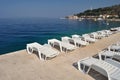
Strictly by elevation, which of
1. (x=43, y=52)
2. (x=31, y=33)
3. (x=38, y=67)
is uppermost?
(x=43, y=52)

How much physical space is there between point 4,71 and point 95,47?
5.55m

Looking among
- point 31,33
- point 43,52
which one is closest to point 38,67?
point 43,52

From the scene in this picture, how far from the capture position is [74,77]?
5410mm

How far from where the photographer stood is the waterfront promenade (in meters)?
5.43

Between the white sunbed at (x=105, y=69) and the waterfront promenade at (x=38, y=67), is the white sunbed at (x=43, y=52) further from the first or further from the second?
the white sunbed at (x=105, y=69)

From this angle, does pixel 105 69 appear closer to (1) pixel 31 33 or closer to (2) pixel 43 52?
(2) pixel 43 52

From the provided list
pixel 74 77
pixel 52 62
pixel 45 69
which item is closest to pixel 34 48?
pixel 52 62

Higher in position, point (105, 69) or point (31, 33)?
point (105, 69)

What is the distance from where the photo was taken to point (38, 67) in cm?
622

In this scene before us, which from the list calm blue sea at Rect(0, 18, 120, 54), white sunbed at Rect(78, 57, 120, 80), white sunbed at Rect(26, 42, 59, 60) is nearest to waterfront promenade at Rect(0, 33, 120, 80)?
white sunbed at Rect(26, 42, 59, 60)

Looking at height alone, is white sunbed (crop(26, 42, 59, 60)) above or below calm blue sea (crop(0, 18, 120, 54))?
above

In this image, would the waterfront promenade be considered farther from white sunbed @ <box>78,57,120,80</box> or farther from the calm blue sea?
the calm blue sea

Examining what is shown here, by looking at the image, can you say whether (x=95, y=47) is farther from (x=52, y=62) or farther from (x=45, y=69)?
(x=45, y=69)

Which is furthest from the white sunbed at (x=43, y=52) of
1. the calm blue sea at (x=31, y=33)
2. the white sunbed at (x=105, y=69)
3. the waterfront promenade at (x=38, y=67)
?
the calm blue sea at (x=31, y=33)
